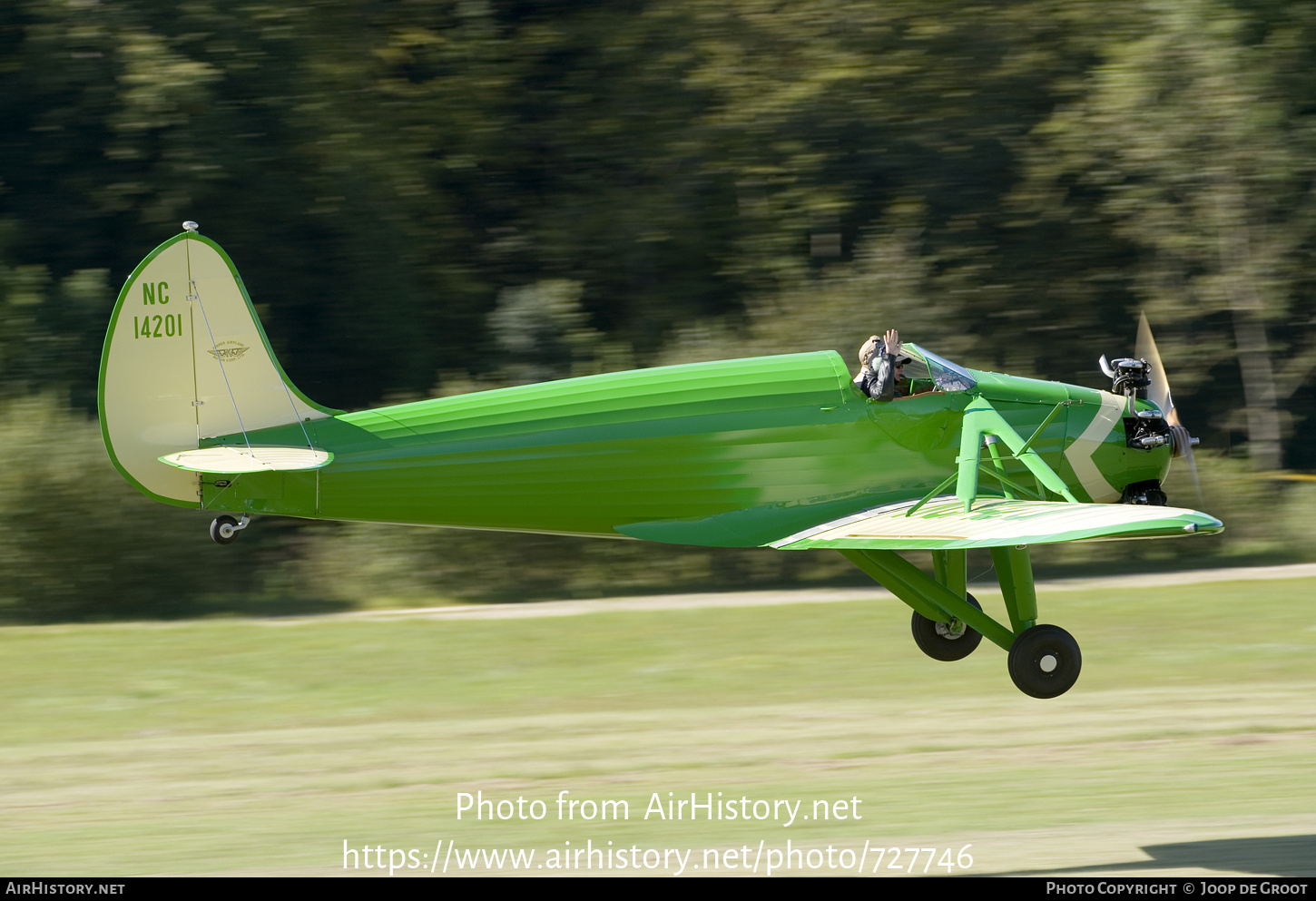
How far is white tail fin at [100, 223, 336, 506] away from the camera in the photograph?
9.92 metres

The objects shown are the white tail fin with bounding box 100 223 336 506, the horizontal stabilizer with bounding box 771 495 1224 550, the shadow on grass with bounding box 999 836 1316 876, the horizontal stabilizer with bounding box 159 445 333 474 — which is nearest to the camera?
the horizontal stabilizer with bounding box 771 495 1224 550

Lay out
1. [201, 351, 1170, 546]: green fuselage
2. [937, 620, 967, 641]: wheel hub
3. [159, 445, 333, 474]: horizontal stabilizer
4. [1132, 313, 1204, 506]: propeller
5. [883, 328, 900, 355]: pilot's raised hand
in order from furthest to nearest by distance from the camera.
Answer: [937, 620, 967, 641]: wheel hub → [1132, 313, 1204, 506]: propeller → [883, 328, 900, 355]: pilot's raised hand → [201, 351, 1170, 546]: green fuselage → [159, 445, 333, 474]: horizontal stabilizer

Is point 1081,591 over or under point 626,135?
under

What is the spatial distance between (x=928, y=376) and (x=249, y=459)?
5.12 m

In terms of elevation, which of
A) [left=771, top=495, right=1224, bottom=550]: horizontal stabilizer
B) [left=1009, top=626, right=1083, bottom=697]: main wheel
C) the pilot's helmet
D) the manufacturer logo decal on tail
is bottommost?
[left=1009, top=626, right=1083, bottom=697]: main wheel

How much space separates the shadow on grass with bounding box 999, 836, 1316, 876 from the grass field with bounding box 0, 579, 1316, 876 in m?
0.03

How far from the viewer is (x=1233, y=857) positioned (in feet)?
30.9

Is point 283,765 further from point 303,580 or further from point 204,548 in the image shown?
point 303,580

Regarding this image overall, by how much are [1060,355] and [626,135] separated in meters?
10.8

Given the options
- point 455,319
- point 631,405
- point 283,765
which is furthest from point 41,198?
point 631,405

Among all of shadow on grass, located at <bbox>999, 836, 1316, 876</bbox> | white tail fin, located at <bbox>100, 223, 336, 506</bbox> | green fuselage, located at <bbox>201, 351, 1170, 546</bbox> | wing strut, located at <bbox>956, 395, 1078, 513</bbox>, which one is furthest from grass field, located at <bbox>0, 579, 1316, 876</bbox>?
white tail fin, located at <bbox>100, 223, 336, 506</bbox>

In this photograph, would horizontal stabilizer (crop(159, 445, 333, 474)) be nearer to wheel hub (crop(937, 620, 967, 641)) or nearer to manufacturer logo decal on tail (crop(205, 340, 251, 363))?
manufacturer logo decal on tail (crop(205, 340, 251, 363))

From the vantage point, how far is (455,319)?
31.3 metres

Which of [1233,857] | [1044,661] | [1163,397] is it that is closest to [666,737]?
[1044,661]
